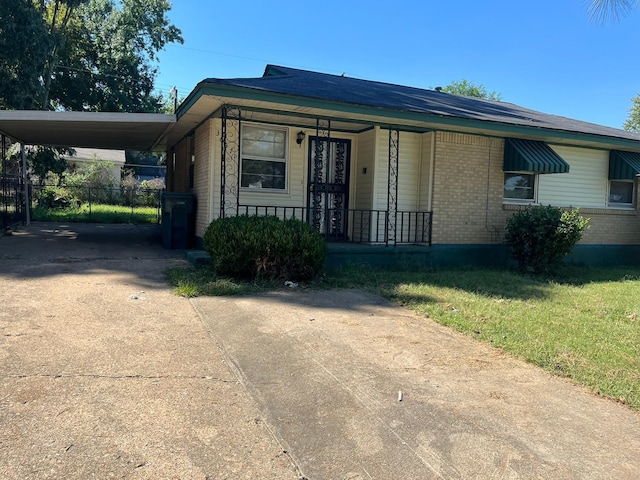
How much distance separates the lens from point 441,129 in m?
10.2

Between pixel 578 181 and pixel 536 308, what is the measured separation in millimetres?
6813

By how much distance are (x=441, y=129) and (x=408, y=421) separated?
791 cm

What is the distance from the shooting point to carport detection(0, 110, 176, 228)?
988cm

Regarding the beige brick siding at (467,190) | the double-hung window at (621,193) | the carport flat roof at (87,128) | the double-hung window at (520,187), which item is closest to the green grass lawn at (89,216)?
the carport flat roof at (87,128)

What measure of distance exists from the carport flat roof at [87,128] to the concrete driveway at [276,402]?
5.18m

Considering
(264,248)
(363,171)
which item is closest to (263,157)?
(363,171)

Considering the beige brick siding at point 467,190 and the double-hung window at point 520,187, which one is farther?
the double-hung window at point 520,187

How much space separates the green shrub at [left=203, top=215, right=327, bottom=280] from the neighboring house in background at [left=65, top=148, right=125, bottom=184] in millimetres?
25423

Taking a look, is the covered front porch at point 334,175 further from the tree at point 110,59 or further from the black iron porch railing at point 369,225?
the tree at point 110,59

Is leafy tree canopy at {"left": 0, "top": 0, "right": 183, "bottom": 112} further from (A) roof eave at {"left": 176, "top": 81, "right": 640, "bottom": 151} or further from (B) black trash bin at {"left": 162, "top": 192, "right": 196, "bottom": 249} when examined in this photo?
(A) roof eave at {"left": 176, "top": 81, "right": 640, "bottom": 151}

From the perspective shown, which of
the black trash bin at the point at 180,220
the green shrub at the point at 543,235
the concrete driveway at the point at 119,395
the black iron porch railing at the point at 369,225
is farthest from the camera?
the black trash bin at the point at 180,220

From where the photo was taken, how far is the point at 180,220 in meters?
11.1

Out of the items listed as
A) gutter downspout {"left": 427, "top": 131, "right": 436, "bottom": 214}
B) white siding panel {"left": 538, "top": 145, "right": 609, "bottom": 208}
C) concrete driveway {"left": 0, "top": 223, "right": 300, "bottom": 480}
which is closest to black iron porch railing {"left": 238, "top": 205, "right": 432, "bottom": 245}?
gutter downspout {"left": 427, "top": 131, "right": 436, "bottom": 214}

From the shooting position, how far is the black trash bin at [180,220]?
1095 cm
